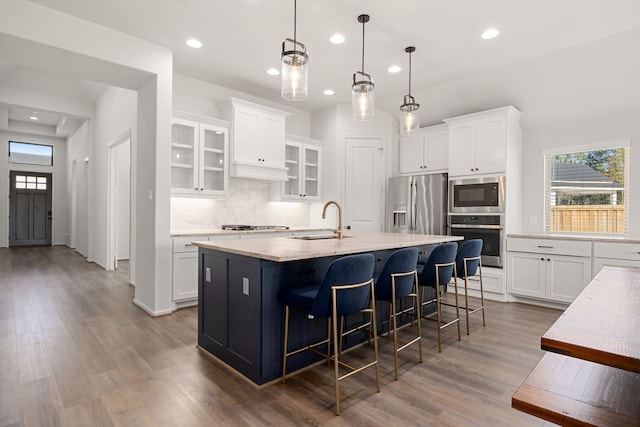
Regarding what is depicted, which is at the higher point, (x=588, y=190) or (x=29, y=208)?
(x=588, y=190)

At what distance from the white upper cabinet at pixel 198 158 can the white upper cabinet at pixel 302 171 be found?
3.63 ft

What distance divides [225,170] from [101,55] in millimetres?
1887

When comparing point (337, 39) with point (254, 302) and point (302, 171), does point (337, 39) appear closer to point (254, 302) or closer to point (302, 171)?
point (302, 171)

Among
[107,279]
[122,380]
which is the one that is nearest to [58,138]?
[107,279]

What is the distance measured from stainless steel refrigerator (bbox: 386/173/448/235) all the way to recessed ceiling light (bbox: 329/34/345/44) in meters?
2.46

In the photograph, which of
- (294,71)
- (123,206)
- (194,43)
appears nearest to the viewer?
(294,71)

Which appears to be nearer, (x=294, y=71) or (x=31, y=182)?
(x=294, y=71)

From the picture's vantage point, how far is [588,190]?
4625 mm

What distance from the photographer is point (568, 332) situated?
1076mm

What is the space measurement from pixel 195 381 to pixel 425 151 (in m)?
4.60

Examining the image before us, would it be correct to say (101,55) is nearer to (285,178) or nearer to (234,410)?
(285,178)

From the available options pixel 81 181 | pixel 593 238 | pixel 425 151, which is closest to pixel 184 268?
pixel 425 151

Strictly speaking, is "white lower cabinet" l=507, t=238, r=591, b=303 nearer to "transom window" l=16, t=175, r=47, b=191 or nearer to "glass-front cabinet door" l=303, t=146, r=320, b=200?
"glass-front cabinet door" l=303, t=146, r=320, b=200

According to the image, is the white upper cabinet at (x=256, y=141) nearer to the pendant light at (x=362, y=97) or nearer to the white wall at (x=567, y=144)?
the pendant light at (x=362, y=97)
